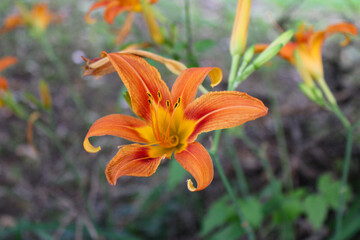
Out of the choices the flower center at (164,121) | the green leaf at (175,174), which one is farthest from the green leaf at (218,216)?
the flower center at (164,121)

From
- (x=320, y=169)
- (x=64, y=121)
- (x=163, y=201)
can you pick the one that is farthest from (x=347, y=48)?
(x=64, y=121)

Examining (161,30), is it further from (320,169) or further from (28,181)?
(28,181)

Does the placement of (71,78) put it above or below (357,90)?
above

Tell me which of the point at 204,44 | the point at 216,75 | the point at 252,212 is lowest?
the point at 252,212

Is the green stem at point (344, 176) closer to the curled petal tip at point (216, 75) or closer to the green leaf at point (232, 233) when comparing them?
the green leaf at point (232, 233)

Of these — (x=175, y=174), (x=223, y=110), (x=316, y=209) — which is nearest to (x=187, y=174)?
(x=175, y=174)

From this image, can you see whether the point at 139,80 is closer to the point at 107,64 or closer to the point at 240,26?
the point at 107,64
